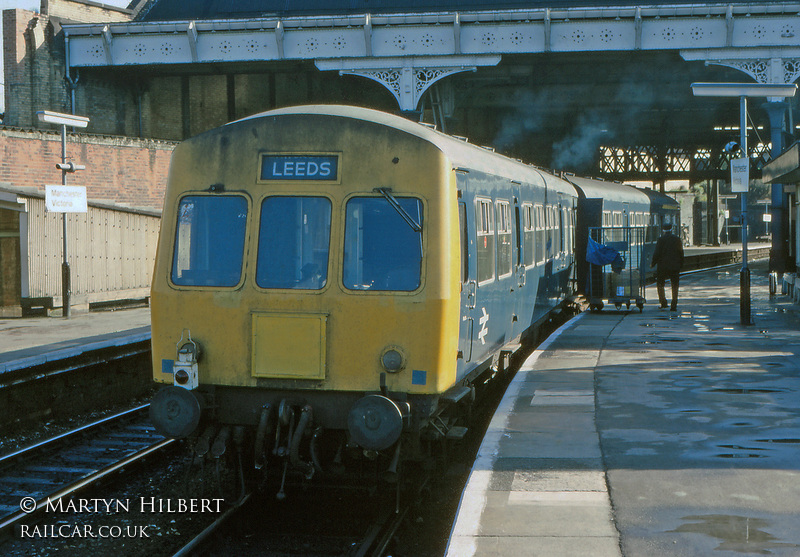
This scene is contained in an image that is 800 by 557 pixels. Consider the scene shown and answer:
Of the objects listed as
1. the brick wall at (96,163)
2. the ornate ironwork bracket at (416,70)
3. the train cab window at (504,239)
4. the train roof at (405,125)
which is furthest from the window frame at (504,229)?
the ornate ironwork bracket at (416,70)

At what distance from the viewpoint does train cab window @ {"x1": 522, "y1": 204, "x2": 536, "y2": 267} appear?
1110 centimetres

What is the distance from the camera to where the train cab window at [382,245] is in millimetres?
6668

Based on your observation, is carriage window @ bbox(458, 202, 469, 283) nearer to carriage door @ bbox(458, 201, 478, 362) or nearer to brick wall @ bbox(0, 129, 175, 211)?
carriage door @ bbox(458, 201, 478, 362)

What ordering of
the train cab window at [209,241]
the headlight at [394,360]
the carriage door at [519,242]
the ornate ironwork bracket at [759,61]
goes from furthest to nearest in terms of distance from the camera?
1. the ornate ironwork bracket at [759,61]
2. the carriage door at [519,242]
3. the train cab window at [209,241]
4. the headlight at [394,360]

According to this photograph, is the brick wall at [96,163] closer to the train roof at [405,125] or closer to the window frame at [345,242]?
the train roof at [405,125]

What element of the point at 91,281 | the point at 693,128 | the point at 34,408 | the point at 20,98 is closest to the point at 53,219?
the point at 91,281

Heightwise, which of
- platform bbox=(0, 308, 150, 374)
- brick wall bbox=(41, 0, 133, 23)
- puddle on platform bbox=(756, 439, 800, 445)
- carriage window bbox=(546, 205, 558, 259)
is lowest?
puddle on platform bbox=(756, 439, 800, 445)

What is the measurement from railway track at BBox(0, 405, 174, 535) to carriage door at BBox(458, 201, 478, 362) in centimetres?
342

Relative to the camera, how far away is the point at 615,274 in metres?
18.4

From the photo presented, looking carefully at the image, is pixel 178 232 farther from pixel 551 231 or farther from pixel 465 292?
pixel 551 231

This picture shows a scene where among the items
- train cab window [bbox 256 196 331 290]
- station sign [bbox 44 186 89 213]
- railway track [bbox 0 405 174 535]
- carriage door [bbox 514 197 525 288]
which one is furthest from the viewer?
station sign [bbox 44 186 89 213]

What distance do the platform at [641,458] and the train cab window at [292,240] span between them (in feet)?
6.20

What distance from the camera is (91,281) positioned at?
19953mm

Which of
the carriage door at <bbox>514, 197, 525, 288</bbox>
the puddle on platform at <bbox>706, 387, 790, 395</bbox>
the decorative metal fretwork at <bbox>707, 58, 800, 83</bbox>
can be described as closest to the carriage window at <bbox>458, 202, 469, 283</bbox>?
the carriage door at <bbox>514, 197, 525, 288</bbox>
